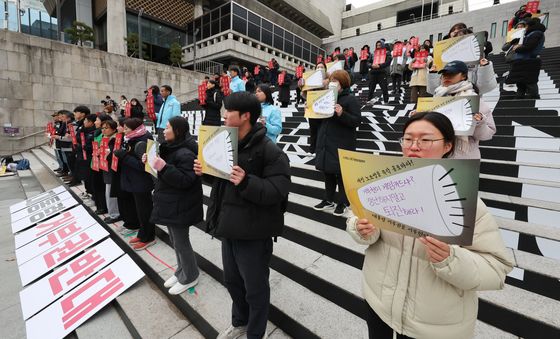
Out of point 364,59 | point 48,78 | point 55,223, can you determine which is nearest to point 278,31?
point 364,59

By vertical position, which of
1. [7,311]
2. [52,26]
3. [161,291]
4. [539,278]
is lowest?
[7,311]

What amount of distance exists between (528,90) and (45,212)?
10.4 metres

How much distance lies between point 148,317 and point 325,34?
132ft

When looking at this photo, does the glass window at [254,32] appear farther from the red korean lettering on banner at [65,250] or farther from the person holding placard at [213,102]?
the red korean lettering on banner at [65,250]

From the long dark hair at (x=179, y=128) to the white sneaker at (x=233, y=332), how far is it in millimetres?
1779

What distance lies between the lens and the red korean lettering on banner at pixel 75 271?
3.13 meters

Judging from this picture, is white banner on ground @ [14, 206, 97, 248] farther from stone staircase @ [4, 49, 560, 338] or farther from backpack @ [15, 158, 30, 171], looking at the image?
backpack @ [15, 158, 30, 171]

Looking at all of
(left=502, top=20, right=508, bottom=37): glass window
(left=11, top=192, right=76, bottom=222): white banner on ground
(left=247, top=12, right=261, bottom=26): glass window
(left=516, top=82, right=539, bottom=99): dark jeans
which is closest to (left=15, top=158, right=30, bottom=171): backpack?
(left=11, top=192, right=76, bottom=222): white banner on ground

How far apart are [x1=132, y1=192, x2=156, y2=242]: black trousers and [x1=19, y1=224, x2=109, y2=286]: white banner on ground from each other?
3.17 ft

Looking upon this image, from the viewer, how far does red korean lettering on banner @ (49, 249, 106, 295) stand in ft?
10.3

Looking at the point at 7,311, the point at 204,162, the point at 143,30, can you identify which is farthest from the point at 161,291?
the point at 143,30

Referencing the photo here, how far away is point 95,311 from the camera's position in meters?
2.69

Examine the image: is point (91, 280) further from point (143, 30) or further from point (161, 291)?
point (143, 30)

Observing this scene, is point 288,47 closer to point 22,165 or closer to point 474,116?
point 22,165
